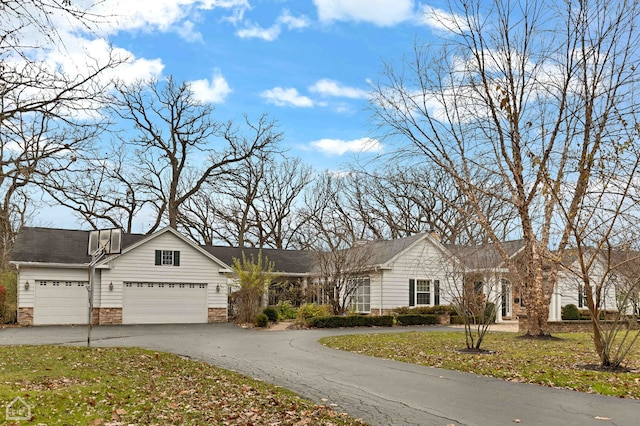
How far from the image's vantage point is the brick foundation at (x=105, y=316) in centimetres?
2686

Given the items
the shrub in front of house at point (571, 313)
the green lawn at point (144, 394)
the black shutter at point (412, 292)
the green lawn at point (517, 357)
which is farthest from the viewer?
the black shutter at point (412, 292)

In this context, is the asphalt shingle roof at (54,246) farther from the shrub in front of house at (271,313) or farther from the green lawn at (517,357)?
the green lawn at (517,357)

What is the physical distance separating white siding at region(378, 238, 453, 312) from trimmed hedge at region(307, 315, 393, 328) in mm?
2864

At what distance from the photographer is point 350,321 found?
1019 inches

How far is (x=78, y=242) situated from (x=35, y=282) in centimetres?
348

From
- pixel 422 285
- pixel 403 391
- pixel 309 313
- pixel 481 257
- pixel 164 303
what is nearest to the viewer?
pixel 403 391

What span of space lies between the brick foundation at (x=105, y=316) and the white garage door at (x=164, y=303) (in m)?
0.37

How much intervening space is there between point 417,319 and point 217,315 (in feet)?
32.1

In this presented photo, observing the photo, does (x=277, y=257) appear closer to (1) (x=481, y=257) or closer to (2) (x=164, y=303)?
(2) (x=164, y=303)

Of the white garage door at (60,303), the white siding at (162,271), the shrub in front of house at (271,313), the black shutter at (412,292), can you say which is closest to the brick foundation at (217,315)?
the white siding at (162,271)

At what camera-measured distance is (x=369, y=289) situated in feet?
100

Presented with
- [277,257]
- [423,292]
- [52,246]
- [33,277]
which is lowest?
[423,292]

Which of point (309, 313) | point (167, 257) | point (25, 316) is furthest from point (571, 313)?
point (25, 316)

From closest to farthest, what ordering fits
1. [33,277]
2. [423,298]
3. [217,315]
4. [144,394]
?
[144,394] → [33,277] → [217,315] → [423,298]
